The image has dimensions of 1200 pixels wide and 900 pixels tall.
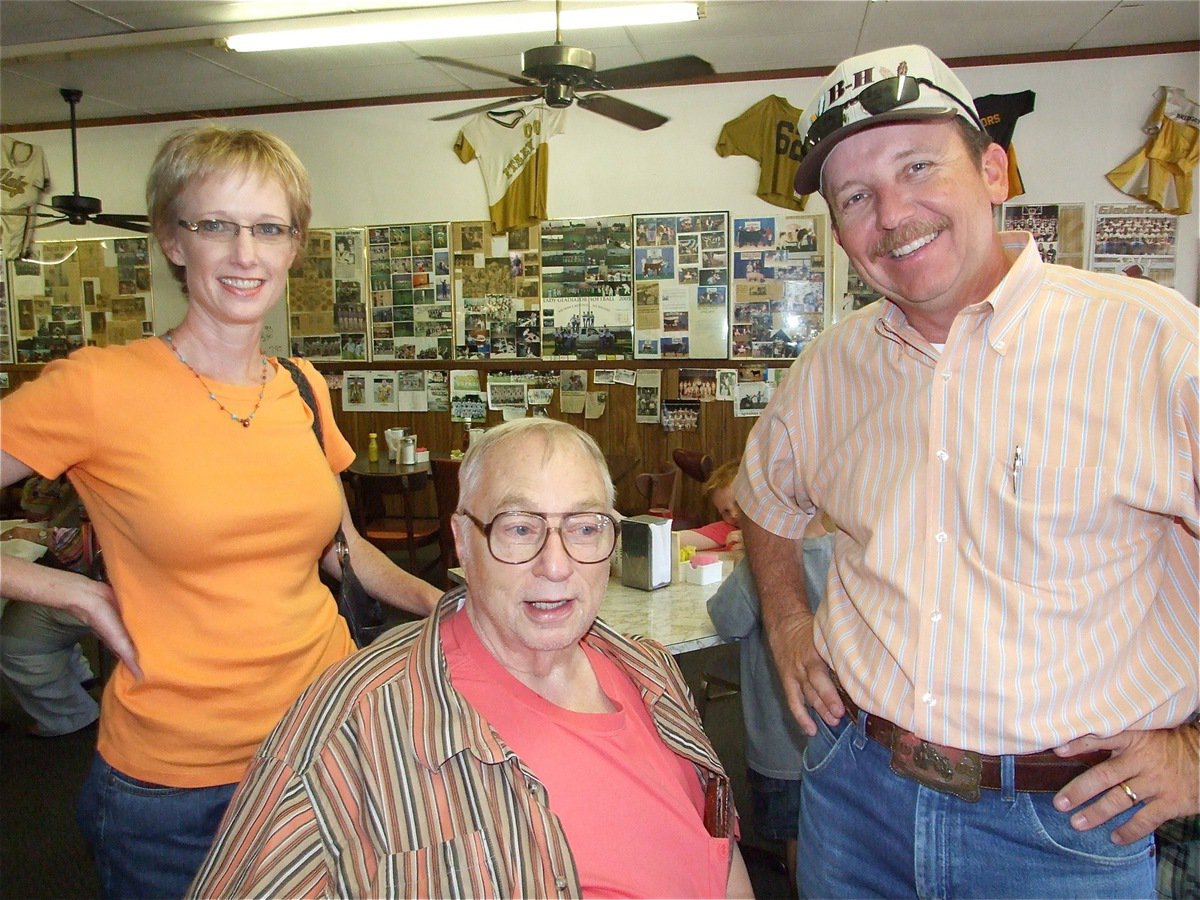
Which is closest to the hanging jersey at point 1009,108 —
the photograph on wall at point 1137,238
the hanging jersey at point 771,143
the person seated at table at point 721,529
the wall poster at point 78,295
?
the photograph on wall at point 1137,238

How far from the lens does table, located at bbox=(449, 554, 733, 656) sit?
2631 millimetres

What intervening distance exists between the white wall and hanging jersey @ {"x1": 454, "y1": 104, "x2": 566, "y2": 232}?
0.13 meters

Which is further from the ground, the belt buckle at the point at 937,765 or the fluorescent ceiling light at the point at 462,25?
the fluorescent ceiling light at the point at 462,25

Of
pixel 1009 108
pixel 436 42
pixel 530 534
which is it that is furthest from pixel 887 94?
pixel 1009 108

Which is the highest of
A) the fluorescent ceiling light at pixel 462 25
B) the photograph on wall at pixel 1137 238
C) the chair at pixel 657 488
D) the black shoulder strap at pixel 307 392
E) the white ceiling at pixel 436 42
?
the white ceiling at pixel 436 42

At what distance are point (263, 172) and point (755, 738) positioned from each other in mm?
2189

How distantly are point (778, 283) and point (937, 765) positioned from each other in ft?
18.8

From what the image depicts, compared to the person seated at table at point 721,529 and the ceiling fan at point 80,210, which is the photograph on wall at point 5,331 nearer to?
the ceiling fan at point 80,210

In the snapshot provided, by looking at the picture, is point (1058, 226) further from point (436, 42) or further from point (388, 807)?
point (388, 807)

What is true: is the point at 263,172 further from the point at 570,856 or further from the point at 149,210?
the point at 570,856

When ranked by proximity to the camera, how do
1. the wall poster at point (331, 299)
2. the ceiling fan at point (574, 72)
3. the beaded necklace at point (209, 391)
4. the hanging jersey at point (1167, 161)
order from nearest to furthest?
the beaded necklace at point (209, 391)
the ceiling fan at point (574, 72)
the hanging jersey at point (1167, 161)
the wall poster at point (331, 299)

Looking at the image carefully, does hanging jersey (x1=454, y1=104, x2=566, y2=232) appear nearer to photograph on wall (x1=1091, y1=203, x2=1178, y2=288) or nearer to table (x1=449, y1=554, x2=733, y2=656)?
photograph on wall (x1=1091, y1=203, x2=1178, y2=288)

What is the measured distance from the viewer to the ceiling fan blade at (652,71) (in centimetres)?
431

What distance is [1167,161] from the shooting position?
594 centimetres
